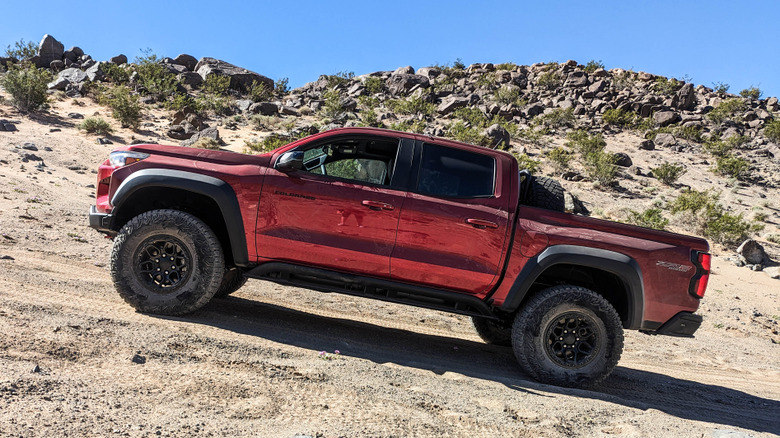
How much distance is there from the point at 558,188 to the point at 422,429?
2781mm

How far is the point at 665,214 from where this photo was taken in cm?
1739

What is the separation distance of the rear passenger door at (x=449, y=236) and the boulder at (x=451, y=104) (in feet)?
99.1

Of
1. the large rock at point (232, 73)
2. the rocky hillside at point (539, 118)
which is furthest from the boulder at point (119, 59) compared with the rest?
the large rock at point (232, 73)

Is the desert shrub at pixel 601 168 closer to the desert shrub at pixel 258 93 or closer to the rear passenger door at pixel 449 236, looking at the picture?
the rear passenger door at pixel 449 236

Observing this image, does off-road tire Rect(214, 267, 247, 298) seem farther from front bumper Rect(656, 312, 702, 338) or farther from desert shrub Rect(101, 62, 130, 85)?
desert shrub Rect(101, 62, 130, 85)

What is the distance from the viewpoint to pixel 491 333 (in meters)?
6.18

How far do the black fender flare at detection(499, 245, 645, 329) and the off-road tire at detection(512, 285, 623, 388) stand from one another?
0.20m

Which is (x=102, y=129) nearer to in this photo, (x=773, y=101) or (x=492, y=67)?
(x=492, y=67)

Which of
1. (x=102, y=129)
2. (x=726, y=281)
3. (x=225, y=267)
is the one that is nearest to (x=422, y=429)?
(x=225, y=267)

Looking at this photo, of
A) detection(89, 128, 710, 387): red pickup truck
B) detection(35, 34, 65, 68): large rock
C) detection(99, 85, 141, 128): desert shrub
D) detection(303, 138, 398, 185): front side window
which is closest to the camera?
detection(89, 128, 710, 387): red pickup truck

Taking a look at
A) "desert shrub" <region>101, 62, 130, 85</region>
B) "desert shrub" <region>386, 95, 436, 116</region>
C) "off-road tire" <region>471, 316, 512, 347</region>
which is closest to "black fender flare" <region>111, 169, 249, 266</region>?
"off-road tire" <region>471, 316, 512, 347</region>

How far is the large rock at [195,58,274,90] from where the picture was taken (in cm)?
3691

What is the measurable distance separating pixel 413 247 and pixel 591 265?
1571mm

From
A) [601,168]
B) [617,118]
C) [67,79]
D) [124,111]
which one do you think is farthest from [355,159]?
[617,118]
